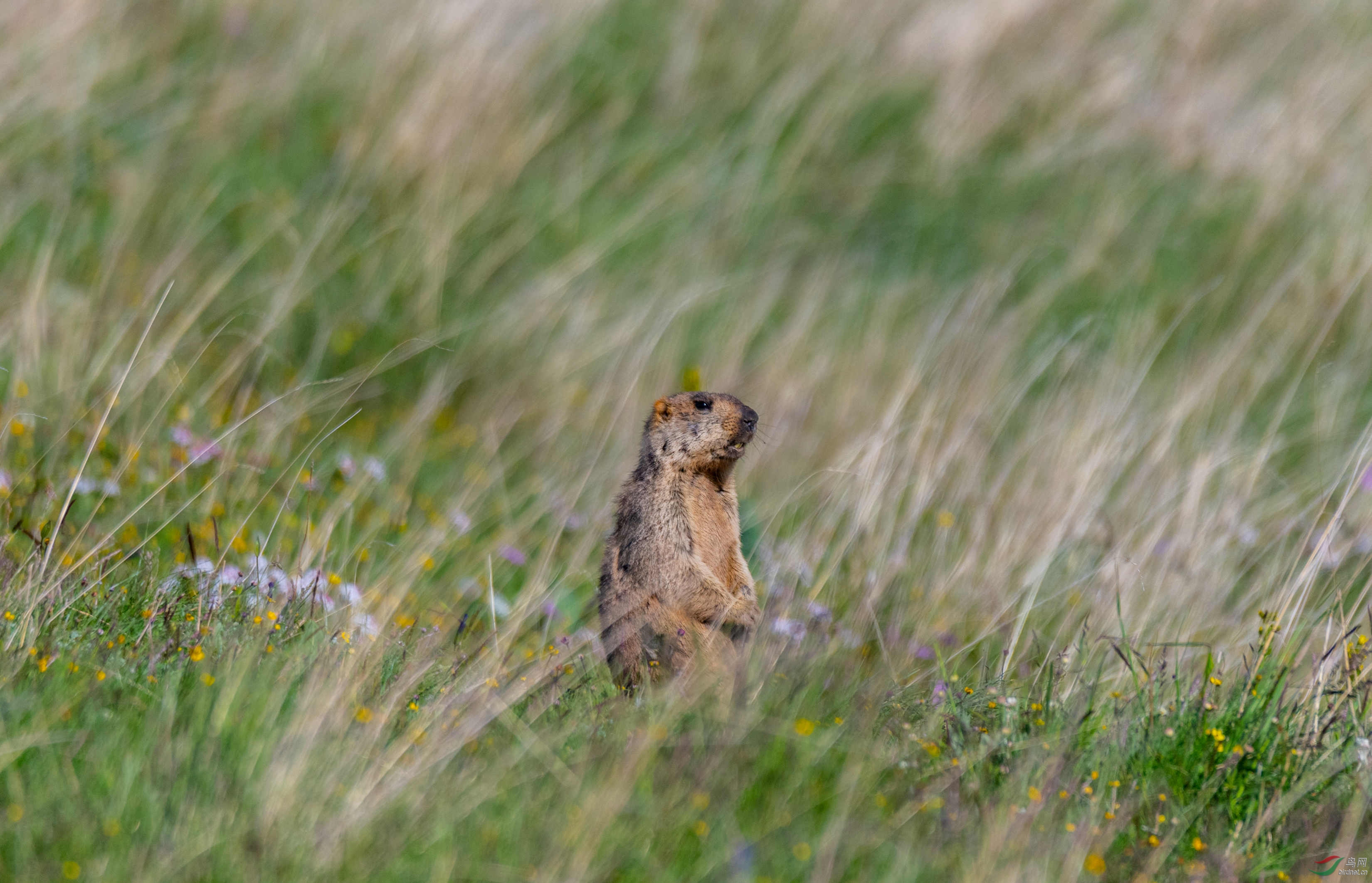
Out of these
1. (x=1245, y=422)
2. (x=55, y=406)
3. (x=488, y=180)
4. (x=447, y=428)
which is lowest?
(x=1245, y=422)

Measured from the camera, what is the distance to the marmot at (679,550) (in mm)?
3514

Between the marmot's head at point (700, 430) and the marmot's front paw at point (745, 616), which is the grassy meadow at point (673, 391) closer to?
the marmot's front paw at point (745, 616)

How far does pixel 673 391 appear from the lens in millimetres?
5992

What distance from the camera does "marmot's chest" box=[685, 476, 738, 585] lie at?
146 inches

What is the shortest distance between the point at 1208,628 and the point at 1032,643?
0.64 m

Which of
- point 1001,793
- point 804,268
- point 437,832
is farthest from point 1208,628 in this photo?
point 804,268

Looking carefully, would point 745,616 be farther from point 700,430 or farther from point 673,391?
point 673,391

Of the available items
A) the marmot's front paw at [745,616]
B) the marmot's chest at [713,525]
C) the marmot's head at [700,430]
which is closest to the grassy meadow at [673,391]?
the marmot's front paw at [745,616]

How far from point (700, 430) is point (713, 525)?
10.6 inches

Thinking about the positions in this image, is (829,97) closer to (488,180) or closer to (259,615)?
(488,180)

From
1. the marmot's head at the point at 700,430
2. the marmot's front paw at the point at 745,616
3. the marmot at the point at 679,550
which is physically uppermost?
the marmot's head at the point at 700,430

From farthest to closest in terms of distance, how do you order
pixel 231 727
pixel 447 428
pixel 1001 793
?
pixel 447 428, pixel 1001 793, pixel 231 727

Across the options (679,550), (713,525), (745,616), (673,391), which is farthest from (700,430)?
(673,391)

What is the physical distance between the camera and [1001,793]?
2.92 meters
